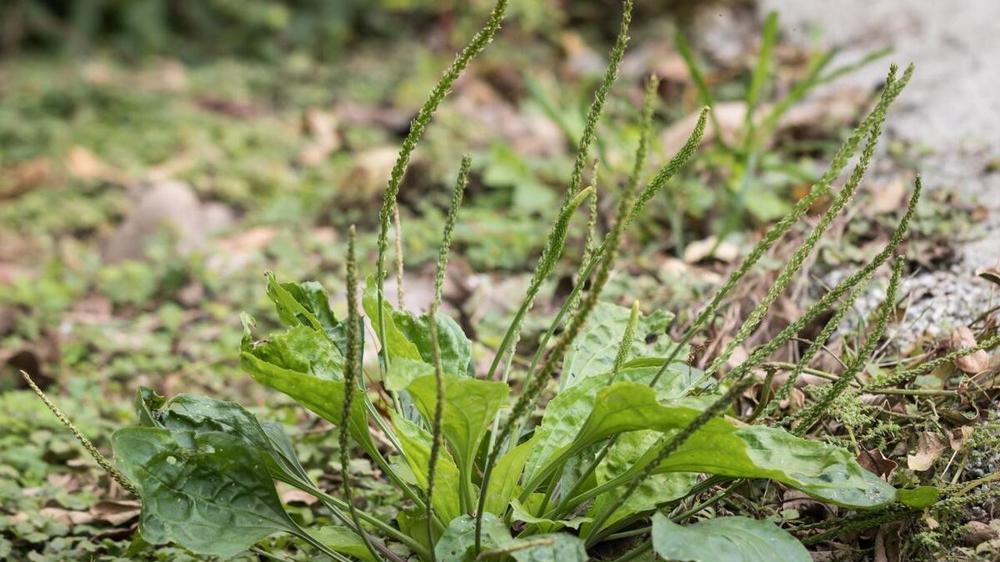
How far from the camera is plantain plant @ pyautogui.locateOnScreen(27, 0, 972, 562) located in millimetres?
1325

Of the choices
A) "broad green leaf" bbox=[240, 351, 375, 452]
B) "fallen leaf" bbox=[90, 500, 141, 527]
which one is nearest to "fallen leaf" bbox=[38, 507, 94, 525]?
"fallen leaf" bbox=[90, 500, 141, 527]

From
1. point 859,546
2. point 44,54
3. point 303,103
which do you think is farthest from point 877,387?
point 44,54

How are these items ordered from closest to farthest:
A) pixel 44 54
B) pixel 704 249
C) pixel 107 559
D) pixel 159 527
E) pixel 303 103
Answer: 1. pixel 159 527
2. pixel 107 559
3. pixel 704 249
4. pixel 303 103
5. pixel 44 54

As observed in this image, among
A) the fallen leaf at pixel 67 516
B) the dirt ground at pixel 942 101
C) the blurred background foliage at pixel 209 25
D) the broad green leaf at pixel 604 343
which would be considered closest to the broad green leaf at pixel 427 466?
the broad green leaf at pixel 604 343

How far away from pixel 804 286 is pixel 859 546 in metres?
0.89

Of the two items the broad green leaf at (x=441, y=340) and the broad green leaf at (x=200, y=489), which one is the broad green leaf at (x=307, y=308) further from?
Result: the broad green leaf at (x=200, y=489)

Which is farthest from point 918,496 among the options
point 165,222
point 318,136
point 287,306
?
point 318,136

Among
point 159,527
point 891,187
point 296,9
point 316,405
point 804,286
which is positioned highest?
point 296,9

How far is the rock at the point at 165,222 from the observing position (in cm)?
368

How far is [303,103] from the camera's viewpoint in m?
5.16

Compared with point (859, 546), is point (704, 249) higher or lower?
higher

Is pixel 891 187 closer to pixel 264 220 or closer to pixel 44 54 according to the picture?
pixel 264 220

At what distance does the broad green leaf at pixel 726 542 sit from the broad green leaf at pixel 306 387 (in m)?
0.49

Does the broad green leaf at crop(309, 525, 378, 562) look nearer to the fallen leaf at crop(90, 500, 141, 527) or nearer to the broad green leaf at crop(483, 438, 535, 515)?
the broad green leaf at crop(483, 438, 535, 515)
